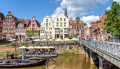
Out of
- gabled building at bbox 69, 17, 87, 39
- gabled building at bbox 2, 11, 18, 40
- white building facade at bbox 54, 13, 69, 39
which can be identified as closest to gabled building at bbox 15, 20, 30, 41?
gabled building at bbox 2, 11, 18, 40

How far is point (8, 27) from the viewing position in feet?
196

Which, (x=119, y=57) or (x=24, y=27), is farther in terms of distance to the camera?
(x=24, y=27)

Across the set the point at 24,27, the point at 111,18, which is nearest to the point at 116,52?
the point at 111,18

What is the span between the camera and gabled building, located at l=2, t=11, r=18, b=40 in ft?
195

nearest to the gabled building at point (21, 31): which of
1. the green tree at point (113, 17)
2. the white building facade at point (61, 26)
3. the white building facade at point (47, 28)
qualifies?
the white building facade at point (47, 28)

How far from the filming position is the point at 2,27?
6069 cm

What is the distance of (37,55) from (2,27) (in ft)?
137

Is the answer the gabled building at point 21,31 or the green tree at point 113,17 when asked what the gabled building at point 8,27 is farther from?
the green tree at point 113,17

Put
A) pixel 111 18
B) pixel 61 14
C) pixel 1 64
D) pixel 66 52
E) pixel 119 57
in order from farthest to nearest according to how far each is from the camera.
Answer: pixel 61 14 < pixel 66 52 < pixel 111 18 < pixel 1 64 < pixel 119 57

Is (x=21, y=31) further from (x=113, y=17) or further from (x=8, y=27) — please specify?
(x=113, y=17)

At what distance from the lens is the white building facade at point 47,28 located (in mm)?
53594

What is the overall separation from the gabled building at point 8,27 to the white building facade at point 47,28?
17.1 metres

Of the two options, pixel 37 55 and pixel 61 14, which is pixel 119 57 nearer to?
pixel 37 55

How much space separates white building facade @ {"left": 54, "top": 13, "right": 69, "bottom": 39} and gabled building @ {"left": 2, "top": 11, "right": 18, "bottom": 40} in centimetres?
2395
